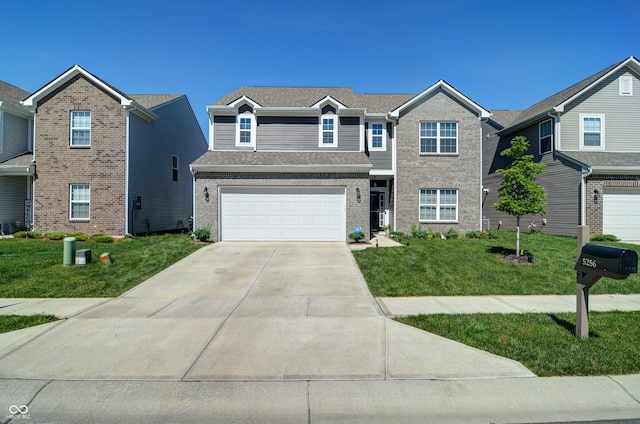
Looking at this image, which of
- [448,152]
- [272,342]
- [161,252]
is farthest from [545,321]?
[448,152]

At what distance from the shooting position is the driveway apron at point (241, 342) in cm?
435

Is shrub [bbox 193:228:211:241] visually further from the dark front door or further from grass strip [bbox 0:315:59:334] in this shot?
the dark front door

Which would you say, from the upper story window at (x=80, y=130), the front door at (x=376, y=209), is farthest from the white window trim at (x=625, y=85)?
the upper story window at (x=80, y=130)

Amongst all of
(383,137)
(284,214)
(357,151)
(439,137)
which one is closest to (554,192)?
(439,137)

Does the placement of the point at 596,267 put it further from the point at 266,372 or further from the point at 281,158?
the point at 281,158

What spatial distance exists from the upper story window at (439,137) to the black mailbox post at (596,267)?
1332 centimetres

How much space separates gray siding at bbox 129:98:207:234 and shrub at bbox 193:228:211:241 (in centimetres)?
508

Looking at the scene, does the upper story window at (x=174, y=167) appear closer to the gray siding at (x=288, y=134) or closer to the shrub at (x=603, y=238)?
the gray siding at (x=288, y=134)

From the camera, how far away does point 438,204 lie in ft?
57.9

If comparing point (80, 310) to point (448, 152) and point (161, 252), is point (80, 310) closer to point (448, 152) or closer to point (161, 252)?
point (161, 252)

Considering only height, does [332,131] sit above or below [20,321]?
above

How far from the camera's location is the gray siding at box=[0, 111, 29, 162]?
55.9ft

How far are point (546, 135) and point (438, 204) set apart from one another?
24.3 feet

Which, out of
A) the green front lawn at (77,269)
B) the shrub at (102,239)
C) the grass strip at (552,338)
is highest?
the shrub at (102,239)
